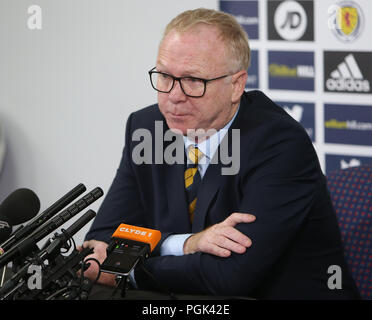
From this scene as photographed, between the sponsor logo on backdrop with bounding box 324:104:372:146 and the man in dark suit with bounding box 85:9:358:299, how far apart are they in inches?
56.6

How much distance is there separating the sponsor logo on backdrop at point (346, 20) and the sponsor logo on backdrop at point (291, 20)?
5.0 inches

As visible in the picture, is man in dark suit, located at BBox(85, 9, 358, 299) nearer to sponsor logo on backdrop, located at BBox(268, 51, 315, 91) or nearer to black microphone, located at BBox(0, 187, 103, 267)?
black microphone, located at BBox(0, 187, 103, 267)

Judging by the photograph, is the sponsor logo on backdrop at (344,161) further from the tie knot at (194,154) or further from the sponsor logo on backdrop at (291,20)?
the tie knot at (194,154)

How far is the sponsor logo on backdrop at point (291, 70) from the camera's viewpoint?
3863mm

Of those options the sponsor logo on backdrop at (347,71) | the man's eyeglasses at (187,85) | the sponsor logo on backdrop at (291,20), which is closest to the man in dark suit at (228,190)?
the man's eyeglasses at (187,85)

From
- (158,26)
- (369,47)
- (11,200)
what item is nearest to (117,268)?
(11,200)

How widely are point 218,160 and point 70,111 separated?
2581 millimetres

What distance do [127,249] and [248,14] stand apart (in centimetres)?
250

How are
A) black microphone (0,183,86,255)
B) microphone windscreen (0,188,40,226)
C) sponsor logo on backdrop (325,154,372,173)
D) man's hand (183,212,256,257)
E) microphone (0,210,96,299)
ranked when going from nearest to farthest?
microphone (0,210,96,299)
black microphone (0,183,86,255)
microphone windscreen (0,188,40,226)
man's hand (183,212,256,257)
sponsor logo on backdrop (325,154,372,173)

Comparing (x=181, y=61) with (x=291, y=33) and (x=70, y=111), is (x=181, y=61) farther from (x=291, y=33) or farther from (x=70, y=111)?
(x=70, y=111)

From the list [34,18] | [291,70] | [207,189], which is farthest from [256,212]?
[34,18]

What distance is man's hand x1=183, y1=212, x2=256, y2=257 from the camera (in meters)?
2.05

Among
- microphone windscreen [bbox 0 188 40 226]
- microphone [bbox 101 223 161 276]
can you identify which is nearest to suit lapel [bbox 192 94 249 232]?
microphone [bbox 101 223 161 276]

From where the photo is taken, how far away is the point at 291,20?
3848 millimetres
